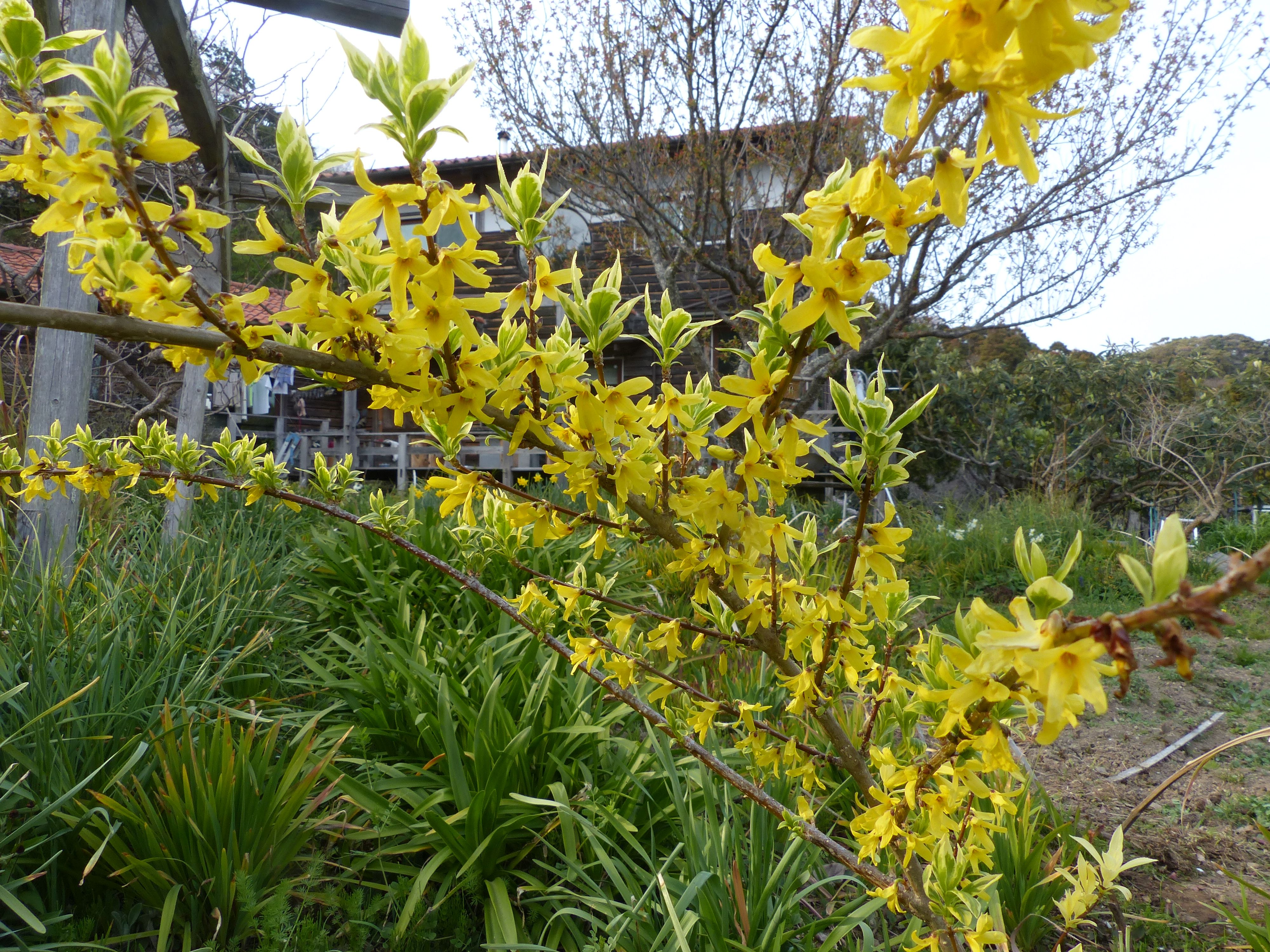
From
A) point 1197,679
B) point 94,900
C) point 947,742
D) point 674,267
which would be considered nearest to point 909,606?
point 947,742

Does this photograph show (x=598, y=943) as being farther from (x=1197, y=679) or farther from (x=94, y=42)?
(x=1197, y=679)

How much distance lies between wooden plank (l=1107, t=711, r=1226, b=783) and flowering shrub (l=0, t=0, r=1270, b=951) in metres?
2.27

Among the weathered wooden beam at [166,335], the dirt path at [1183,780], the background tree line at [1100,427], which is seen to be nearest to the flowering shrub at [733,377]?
→ the weathered wooden beam at [166,335]

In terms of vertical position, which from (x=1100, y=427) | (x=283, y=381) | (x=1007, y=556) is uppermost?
(x=283, y=381)

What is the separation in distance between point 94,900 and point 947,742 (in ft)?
6.56

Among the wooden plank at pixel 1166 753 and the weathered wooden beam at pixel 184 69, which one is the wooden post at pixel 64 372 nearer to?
the weathered wooden beam at pixel 184 69

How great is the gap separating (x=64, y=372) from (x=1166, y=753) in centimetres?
521

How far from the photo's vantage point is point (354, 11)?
3482mm

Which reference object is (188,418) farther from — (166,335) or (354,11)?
(166,335)

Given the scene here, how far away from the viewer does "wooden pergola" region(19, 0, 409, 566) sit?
2.82 metres

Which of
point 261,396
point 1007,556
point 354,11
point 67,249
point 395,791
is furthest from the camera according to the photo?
point 261,396

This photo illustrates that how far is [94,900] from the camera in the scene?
5.53ft

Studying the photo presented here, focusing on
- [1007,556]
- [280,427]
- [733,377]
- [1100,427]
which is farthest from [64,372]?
[1100,427]

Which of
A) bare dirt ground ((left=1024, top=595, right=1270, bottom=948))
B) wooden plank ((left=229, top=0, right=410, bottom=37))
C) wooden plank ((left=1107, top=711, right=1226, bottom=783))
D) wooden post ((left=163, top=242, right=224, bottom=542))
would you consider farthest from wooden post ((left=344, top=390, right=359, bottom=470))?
wooden plank ((left=1107, top=711, right=1226, bottom=783))
